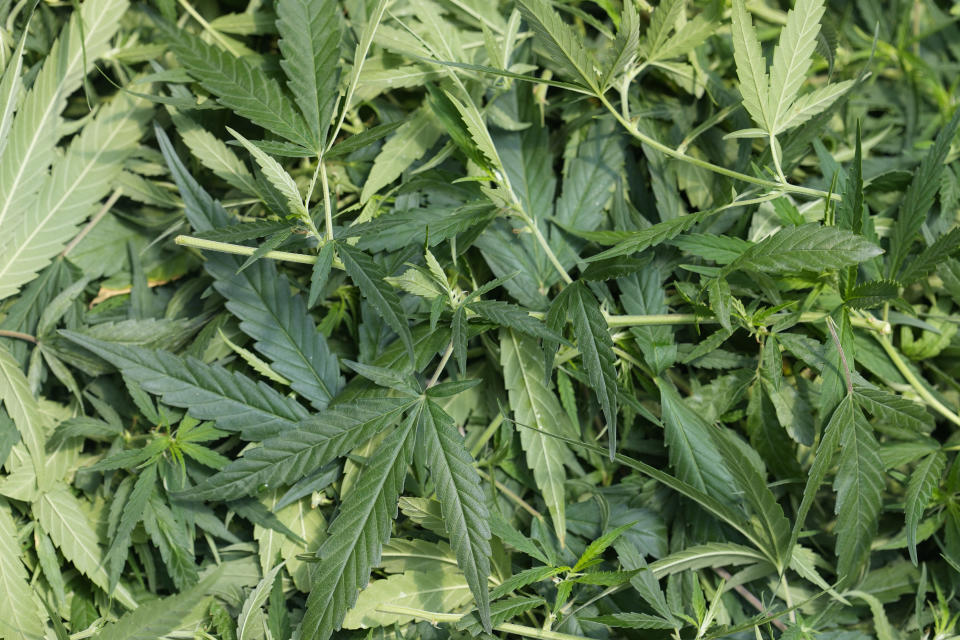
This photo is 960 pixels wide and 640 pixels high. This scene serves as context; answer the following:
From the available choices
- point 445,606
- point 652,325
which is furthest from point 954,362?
point 445,606

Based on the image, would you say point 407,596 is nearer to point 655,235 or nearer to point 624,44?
point 655,235

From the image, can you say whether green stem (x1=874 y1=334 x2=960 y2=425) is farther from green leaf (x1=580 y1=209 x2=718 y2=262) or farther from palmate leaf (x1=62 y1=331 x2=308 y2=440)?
palmate leaf (x1=62 y1=331 x2=308 y2=440)

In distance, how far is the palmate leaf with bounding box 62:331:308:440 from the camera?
81 centimetres

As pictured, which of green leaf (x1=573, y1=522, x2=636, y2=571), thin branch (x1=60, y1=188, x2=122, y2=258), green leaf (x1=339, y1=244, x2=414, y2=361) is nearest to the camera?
green leaf (x1=339, y1=244, x2=414, y2=361)

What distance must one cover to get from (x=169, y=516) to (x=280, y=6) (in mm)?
606

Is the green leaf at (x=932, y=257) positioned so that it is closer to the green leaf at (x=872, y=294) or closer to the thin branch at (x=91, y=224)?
A: the green leaf at (x=872, y=294)

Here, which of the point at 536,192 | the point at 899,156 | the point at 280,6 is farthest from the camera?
the point at 899,156

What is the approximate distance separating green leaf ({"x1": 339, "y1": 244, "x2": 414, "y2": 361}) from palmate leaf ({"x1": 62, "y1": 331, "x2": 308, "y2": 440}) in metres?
0.21

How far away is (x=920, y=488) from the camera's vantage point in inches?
31.6

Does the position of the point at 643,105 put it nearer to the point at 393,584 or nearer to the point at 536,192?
the point at 536,192

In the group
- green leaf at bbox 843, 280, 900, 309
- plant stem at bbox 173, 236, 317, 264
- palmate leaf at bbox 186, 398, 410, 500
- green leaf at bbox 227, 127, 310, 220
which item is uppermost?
green leaf at bbox 227, 127, 310, 220

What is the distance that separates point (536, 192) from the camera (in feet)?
2.92

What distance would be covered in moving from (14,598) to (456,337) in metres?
0.62

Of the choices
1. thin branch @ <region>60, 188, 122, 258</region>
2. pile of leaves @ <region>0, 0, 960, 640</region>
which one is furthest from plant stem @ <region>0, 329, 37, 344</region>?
thin branch @ <region>60, 188, 122, 258</region>
